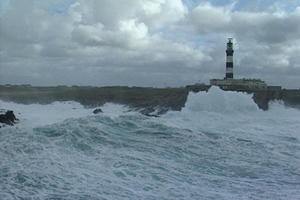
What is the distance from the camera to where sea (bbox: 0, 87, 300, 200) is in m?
5.60

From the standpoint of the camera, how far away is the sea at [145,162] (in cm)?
560

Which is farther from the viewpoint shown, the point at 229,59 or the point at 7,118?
the point at 229,59

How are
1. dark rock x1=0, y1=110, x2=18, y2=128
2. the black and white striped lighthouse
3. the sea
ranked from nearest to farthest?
the sea → dark rock x1=0, y1=110, x2=18, y2=128 → the black and white striped lighthouse

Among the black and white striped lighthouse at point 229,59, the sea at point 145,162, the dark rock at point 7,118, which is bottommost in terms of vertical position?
the sea at point 145,162

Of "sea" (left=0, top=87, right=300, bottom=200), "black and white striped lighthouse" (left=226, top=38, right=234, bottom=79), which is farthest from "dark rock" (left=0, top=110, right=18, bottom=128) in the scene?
"black and white striped lighthouse" (left=226, top=38, right=234, bottom=79)

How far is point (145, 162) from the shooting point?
7.45 meters

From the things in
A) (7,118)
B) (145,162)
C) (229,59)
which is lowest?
(145,162)

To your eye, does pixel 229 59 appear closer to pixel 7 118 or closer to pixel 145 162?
pixel 7 118

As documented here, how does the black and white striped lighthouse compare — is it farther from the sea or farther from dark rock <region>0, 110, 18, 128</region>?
dark rock <region>0, 110, 18, 128</region>

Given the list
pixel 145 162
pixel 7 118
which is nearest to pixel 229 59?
pixel 7 118

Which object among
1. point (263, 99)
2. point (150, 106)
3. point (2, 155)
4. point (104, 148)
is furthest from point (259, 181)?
point (263, 99)

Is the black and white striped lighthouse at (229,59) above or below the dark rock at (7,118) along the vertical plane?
above

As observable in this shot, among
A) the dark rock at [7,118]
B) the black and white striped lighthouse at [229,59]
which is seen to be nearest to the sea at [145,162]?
the dark rock at [7,118]

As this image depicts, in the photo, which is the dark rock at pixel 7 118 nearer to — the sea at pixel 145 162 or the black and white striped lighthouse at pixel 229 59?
the sea at pixel 145 162
